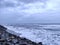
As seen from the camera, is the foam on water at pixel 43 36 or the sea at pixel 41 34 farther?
the sea at pixel 41 34

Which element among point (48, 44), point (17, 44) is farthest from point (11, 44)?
point (48, 44)

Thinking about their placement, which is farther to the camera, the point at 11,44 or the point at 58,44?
the point at 58,44

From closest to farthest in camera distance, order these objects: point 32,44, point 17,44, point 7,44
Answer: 1. point 7,44
2. point 17,44
3. point 32,44

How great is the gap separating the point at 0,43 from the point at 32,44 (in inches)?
152

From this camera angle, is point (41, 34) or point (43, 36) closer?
point (43, 36)

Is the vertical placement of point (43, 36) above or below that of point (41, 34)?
below

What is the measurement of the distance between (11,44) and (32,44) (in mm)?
3103

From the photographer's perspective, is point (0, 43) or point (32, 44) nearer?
point (0, 43)

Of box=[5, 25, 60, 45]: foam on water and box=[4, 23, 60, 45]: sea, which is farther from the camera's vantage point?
box=[4, 23, 60, 45]: sea

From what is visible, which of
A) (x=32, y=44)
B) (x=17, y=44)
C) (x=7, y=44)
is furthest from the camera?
(x=32, y=44)

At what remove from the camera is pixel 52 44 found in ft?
54.7

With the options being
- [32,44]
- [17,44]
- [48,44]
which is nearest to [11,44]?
[17,44]

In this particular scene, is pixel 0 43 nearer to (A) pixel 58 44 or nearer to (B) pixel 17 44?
(B) pixel 17 44

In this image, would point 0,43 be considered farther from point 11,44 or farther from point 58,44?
point 58,44
